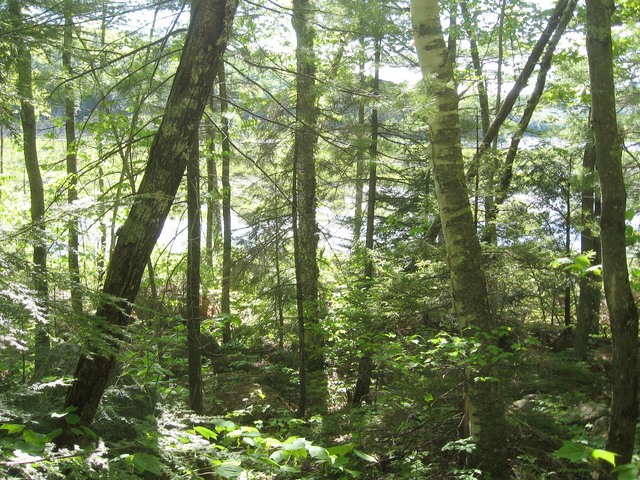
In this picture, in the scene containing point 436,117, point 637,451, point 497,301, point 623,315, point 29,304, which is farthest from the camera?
point 497,301

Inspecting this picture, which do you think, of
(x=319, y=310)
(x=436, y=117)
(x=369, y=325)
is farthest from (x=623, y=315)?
(x=319, y=310)

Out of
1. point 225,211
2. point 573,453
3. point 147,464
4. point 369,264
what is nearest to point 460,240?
point 573,453

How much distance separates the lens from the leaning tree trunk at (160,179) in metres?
3.27

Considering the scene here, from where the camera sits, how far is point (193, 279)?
5414mm

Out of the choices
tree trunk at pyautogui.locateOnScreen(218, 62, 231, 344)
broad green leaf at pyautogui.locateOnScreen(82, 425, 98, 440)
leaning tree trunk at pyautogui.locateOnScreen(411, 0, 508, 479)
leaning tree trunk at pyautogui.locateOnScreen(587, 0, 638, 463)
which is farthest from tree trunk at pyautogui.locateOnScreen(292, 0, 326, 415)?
broad green leaf at pyautogui.locateOnScreen(82, 425, 98, 440)

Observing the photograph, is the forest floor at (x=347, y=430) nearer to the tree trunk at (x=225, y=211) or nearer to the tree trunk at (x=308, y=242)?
the tree trunk at (x=308, y=242)

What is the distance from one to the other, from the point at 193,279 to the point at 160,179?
2215 mm

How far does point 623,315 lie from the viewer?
3588 millimetres

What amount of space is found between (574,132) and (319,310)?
267 inches

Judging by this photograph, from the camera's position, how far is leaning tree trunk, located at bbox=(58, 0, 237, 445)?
3273 millimetres

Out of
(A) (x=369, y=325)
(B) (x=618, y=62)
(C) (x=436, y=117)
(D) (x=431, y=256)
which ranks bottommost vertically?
(A) (x=369, y=325)

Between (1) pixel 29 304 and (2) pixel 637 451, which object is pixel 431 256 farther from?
(1) pixel 29 304

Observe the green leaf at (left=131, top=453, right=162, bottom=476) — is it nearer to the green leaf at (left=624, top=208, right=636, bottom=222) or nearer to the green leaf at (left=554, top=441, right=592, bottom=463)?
the green leaf at (left=554, top=441, right=592, bottom=463)

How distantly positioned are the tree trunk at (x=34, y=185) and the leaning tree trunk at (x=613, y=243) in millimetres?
3675
